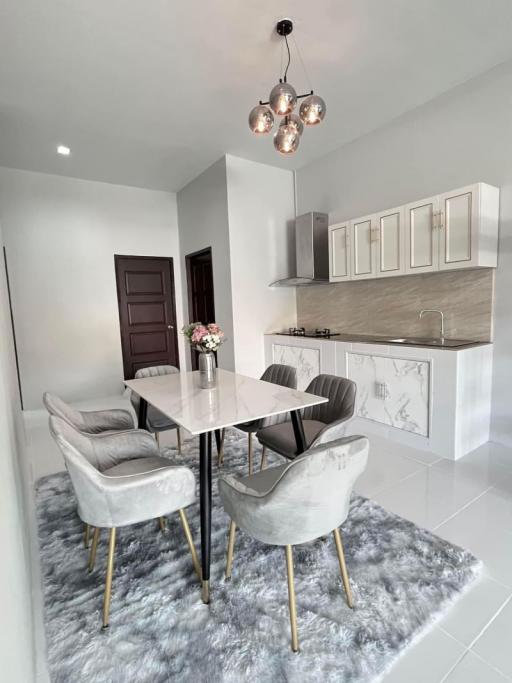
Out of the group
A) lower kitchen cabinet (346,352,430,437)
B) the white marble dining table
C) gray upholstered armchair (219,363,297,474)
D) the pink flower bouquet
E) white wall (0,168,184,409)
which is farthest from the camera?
white wall (0,168,184,409)

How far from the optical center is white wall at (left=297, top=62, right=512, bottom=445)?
2.82 metres

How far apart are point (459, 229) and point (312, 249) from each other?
171cm

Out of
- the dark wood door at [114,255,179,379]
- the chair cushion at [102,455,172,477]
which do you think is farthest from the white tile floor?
the dark wood door at [114,255,179,379]

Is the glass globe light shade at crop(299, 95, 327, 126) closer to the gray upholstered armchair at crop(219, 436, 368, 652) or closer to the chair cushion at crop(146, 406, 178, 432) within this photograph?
the gray upholstered armchair at crop(219, 436, 368, 652)

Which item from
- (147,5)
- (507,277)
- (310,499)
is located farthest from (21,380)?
(507,277)

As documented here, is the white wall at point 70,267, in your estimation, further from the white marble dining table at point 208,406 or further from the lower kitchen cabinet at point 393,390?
the lower kitchen cabinet at point 393,390

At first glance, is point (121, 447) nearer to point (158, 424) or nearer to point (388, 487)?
point (158, 424)

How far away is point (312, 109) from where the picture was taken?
2.06 m

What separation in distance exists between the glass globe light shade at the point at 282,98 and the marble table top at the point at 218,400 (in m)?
1.67

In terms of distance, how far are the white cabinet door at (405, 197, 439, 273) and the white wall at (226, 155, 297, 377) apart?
1900mm

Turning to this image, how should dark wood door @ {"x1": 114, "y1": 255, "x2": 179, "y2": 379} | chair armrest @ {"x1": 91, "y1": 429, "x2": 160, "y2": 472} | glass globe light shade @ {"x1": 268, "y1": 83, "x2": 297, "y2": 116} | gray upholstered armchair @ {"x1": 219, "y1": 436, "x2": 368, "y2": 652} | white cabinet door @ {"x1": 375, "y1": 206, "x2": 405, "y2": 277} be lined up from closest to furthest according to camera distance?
1. gray upholstered armchair @ {"x1": 219, "y1": 436, "x2": 368, "y2": 652}
2. chair armrest @ {"x1": 91, "y1": 429, "x2": 160, "y2": 472}
3. glass globe light shade @ {"x1": 268, "y1": 83, "x2": 297, "y2": 116}
4. white cabinet door @ {"x1": 375, "y1": 206, "x2": 405, "y2": 277}
5. dark wood door @ {"x1": 114, "y1": 255, "x2": 179, "y2": 379}

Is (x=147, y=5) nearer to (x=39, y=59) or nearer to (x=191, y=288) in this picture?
(x=39, y=59)

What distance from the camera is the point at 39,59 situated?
251 cm

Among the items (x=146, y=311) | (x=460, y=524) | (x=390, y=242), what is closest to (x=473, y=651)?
(x=460, y=524)
